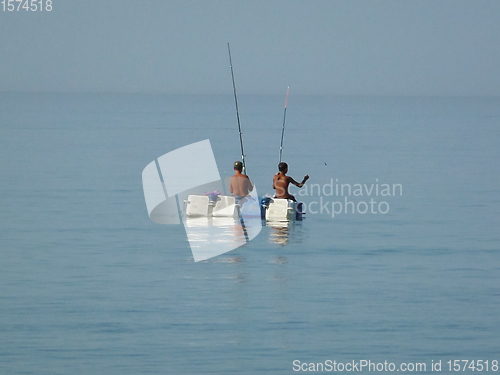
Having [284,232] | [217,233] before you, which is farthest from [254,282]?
[284,232]

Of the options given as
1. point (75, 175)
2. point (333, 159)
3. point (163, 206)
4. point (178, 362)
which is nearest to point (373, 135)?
point (333, 159)

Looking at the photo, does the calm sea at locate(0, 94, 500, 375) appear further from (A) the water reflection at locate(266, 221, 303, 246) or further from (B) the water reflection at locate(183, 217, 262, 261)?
(B) the water reflection at locate(183, 217, 262, 261)

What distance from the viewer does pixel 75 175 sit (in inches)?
846

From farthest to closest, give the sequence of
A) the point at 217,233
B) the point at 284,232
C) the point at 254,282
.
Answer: the point at 284,232, the point at 217,233, the point at 254,282

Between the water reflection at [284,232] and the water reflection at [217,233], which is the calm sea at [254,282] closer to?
the water reflection at [284,232]

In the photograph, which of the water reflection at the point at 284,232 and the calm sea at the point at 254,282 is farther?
the water reflection at the point at 284,232

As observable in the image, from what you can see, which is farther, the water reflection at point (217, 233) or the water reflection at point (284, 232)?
the water reflection at point (284, 232)

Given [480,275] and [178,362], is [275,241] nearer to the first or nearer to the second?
[480,275]

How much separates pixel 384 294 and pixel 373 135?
94.0 ft

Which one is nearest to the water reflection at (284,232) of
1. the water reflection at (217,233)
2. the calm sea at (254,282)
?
the calm sea at (254,282)

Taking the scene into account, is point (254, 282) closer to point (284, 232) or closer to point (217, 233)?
point (217, 233)

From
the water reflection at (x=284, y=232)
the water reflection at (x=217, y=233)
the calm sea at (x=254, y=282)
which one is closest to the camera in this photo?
the calm sea at (x=254, y=282)

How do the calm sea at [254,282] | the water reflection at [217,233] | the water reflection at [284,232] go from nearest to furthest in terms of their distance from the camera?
1. the calm sea at [254,282]
2. the water reflection at [217,233]
3. the water reflection at [284,232]

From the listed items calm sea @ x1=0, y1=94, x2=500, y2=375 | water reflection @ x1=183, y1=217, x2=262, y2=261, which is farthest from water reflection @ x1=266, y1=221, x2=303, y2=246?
water reflection @ x1=183, y1=217, x2=262, y2=261
